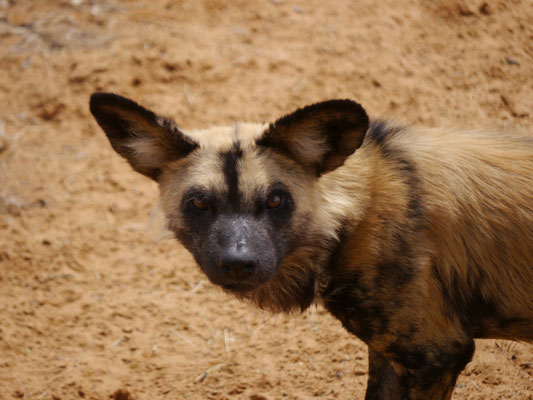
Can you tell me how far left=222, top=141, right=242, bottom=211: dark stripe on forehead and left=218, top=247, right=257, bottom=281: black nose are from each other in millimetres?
259

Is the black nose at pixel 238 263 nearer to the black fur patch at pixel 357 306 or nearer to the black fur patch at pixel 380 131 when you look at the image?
the black fur patch at pixel 357 306

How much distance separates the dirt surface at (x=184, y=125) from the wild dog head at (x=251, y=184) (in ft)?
2.88

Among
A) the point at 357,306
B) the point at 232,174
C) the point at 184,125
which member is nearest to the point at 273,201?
the point at 232,174

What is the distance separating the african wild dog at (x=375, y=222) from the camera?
2.90 meters

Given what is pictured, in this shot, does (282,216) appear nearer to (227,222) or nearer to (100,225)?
(227,222)

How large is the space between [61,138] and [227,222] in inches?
150

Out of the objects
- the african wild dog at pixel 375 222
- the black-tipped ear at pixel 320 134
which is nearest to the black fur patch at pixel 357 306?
the african wild dog at pixel 375 222

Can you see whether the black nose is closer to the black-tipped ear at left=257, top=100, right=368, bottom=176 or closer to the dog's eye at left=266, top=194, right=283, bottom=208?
the dog's eye at left=266, top=194, right=283, bottom=208

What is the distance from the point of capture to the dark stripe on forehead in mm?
3020

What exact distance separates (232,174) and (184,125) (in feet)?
10.1

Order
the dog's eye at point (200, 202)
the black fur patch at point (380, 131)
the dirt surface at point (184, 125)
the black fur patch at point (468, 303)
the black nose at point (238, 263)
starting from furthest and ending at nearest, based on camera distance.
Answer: the dirt surface at point (184, 125)
the black fur patch at point (380, 131)
the dog's eye at point (200, 202)
the black fur patch at point (468, 303)
the black nose at point (238, 263)

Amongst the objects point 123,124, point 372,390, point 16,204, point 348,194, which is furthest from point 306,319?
point 16,204

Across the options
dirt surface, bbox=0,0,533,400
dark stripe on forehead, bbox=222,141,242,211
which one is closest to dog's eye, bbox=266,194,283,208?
dark stripe on forehead, bbox=222,141,242,211

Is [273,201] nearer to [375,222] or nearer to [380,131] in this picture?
[375,222]
